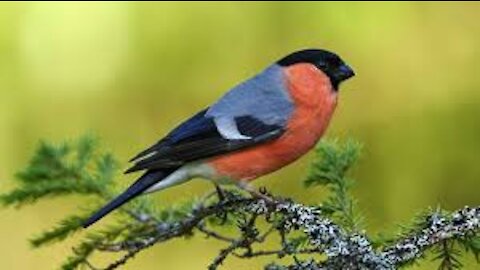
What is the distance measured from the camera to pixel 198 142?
1864 millimetres

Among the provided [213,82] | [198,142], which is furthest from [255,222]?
[213,82]

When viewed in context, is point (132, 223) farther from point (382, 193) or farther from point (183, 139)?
point (382, 193)

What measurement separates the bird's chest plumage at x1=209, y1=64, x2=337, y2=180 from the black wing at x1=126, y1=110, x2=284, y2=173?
0.01 meters

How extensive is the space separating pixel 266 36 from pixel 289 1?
95 millimetres

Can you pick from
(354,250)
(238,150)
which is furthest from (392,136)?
(354,250)

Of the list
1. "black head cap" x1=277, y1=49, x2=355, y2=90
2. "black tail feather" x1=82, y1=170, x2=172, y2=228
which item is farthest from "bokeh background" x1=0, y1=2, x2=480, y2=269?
"black tail feather" x1=82, y1=170, x2=172, y2=228

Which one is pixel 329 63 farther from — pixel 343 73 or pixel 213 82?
pixel 213 82

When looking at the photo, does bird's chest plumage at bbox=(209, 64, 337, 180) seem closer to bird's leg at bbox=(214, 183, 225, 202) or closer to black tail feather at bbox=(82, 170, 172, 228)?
bird's leg at bbox=(214, 183, 225, 202)

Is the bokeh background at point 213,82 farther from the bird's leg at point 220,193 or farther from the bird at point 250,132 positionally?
the bird's leg at point 220,193

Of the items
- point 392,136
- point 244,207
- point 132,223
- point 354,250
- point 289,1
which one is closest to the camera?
point 354,250

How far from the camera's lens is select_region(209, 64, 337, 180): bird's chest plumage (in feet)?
6.10

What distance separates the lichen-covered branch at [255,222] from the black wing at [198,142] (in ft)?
0.21

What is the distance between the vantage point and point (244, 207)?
5.45ft

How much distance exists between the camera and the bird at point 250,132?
6.03 feet
